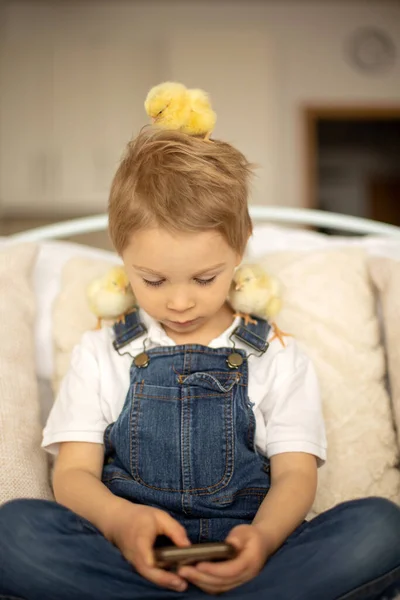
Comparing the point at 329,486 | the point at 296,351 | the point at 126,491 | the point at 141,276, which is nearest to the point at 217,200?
the point at 141,276

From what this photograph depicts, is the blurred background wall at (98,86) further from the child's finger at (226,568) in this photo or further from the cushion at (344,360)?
the child's finger at (226,568)

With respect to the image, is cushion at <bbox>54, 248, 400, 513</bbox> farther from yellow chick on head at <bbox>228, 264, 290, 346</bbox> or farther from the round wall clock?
the round wall clock

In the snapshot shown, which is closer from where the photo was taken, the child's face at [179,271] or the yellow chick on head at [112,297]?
the child's face at [179,271]

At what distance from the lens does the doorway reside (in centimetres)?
725

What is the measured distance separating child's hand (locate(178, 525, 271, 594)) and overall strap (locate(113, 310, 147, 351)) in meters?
0.43

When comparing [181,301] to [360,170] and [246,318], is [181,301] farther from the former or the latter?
[360,170]

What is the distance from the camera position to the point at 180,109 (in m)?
1.17

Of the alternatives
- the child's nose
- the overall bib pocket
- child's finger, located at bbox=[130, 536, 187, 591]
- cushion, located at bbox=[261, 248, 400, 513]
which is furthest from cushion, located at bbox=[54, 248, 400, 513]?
child's finger, located at bbox=[130, 536, 187, 591]

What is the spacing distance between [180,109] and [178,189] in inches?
6.9

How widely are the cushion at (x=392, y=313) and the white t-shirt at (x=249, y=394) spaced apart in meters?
0.24

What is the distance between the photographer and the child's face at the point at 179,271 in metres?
1.07

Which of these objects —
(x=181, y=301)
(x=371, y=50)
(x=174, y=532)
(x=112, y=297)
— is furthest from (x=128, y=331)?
(x=371, y=50)

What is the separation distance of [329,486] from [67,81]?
3594 millimetres

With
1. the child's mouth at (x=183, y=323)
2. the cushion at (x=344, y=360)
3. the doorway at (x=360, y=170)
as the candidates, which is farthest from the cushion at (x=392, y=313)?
the doorway at (x=360, y=170)
